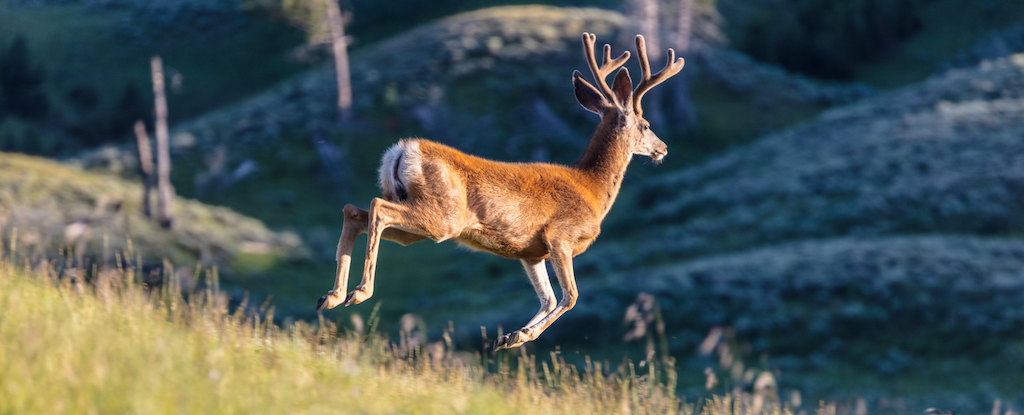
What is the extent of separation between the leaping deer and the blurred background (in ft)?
3.64

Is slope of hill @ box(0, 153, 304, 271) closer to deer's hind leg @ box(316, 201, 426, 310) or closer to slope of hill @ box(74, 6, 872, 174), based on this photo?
slope of hill @ box(74, 6, 872, 174)

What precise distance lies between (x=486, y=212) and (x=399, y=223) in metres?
0.53

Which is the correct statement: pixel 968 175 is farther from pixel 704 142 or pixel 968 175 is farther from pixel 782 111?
pixel 782 111

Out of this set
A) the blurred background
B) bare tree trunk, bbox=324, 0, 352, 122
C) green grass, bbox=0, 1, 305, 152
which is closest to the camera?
the blurred background

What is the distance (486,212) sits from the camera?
6.03 meters

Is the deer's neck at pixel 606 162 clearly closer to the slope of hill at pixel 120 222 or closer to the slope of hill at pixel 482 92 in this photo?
the slope of hill at pixel 120 222

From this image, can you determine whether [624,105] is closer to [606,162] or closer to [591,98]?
[591,98]

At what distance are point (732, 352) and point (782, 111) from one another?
27664 millimetres

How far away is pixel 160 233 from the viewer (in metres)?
25.9

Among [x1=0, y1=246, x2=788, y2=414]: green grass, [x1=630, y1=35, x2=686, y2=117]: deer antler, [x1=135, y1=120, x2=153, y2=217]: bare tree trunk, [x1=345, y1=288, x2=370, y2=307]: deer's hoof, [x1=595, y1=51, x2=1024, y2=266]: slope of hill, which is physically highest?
[x1=595, y1=51, x2=1024, y2=266]: slope of hill

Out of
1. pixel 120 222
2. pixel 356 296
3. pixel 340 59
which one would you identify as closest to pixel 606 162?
pixel 356 296

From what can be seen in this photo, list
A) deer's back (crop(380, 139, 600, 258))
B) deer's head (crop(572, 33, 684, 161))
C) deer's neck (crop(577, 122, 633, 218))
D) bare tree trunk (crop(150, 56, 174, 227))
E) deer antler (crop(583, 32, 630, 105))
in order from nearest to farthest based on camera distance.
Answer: deer's back (crop(380, 139, 600, 258))
deer antler (crop(583, 32, 630, 105))
deer's neck (crop(577, 122, 633, 218))
deer's head (crop(572, 33, 684, 161))
bare tree trunk (crop(150, 56, 174, 227))

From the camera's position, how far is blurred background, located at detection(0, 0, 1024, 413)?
21.0 meters

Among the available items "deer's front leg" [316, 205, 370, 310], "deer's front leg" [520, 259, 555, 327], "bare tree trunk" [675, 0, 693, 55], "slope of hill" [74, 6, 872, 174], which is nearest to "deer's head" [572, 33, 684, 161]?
"deer's front leg" [520, 259, 555, 327]
